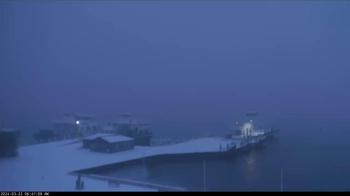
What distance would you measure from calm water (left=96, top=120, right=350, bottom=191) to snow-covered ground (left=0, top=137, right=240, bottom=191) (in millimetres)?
161

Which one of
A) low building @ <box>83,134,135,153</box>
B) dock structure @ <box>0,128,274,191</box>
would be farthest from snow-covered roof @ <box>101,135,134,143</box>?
dock structure @ <box>0,128,274,191</box>

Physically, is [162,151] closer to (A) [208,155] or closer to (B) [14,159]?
(A) [208,155]

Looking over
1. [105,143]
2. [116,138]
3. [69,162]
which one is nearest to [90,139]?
[105,143]

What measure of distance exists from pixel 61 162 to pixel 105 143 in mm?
500

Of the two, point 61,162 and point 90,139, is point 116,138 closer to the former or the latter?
point 90,139

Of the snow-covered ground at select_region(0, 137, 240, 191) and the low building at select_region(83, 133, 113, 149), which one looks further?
the low building at select_region(83, 133, 113, 149)

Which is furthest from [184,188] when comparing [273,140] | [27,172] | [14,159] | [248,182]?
[273,140]

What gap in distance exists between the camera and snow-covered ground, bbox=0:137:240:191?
2951 mm

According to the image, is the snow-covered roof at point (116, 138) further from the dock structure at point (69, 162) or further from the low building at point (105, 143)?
the dock structure at point (69, 162)

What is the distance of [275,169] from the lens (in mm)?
4043

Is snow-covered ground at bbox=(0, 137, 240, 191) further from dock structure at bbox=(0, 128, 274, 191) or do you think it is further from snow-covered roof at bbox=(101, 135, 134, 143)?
snow-covered roof at bbox=(101, 135, 134, 143)

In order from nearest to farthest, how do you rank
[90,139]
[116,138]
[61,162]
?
[61,162]
[90,139]
[116,138]

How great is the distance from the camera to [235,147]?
4.36 metres

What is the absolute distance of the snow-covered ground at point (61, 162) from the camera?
9.68ft
